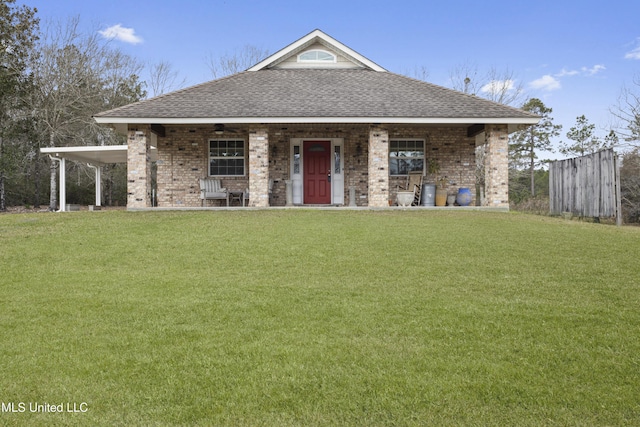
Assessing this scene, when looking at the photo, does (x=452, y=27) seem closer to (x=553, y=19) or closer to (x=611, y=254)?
(x=553, y=19)

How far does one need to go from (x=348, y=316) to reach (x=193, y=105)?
1307 cm

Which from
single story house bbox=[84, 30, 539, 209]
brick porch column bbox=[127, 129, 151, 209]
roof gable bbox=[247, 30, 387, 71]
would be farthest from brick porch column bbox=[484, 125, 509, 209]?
brick porch column bbox=[127, 129, 151, 209]

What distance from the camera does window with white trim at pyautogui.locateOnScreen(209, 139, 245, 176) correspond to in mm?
17672

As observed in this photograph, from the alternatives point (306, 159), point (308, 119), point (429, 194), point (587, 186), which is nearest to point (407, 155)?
point (429, 194)

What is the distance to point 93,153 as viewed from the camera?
757 inches

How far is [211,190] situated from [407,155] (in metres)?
6.96

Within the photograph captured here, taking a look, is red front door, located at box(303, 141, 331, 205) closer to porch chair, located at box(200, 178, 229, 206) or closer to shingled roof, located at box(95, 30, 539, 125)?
shingled roof, located at box(95, 30, 539, 125)

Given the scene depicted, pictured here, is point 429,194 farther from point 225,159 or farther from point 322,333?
point 322,333

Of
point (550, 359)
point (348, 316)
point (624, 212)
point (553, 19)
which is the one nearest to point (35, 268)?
point (348, 316)

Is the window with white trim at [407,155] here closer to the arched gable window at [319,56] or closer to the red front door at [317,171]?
the red front door at [317,171]

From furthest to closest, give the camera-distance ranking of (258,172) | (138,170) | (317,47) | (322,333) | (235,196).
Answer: (317,47) < (235,196) < (258,172) < (138,170) < (322,333)

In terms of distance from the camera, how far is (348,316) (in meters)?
4.90

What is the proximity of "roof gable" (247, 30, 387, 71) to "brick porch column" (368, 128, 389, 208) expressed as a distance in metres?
4.67

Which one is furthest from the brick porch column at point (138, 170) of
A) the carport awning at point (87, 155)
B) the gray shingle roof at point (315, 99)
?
the carport awning at point (87, 155)
